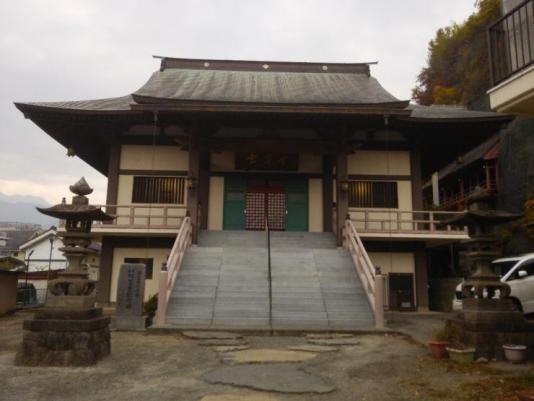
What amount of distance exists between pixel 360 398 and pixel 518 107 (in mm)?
4904

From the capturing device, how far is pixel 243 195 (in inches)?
742

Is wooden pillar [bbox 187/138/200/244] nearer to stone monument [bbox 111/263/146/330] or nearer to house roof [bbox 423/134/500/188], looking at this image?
stone monument [bbox 111/263/146/330]

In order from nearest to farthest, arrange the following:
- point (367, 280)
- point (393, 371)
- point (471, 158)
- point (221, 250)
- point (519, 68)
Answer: point (519, 68)
point (393, 371)
point (367, 280)
point (221, 250)
point (471, 158)

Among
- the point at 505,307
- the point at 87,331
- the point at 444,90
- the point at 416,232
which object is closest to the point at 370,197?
the point at 416,232

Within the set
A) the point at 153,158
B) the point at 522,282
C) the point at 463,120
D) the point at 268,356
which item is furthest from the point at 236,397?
the point at 463,120

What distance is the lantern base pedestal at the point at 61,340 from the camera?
316 inches

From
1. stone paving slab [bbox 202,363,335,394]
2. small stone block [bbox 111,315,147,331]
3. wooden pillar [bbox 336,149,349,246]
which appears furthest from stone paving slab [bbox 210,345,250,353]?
wooden pillar [bbox 336,149,349,246]

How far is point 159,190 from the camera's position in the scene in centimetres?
1823

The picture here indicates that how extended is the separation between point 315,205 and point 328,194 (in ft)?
2.34

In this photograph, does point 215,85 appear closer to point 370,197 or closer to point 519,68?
point 370,197

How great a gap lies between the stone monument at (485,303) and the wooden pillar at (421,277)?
8.40m

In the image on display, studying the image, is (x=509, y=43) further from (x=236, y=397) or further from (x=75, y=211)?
(x=75, y=211)

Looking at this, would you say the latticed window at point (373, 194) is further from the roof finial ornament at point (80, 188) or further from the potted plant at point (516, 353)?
the roof finial ornament at point (80, 188)

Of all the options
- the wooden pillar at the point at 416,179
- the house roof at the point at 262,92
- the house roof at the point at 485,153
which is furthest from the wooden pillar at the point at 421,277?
the house roof at the point at 485,153
